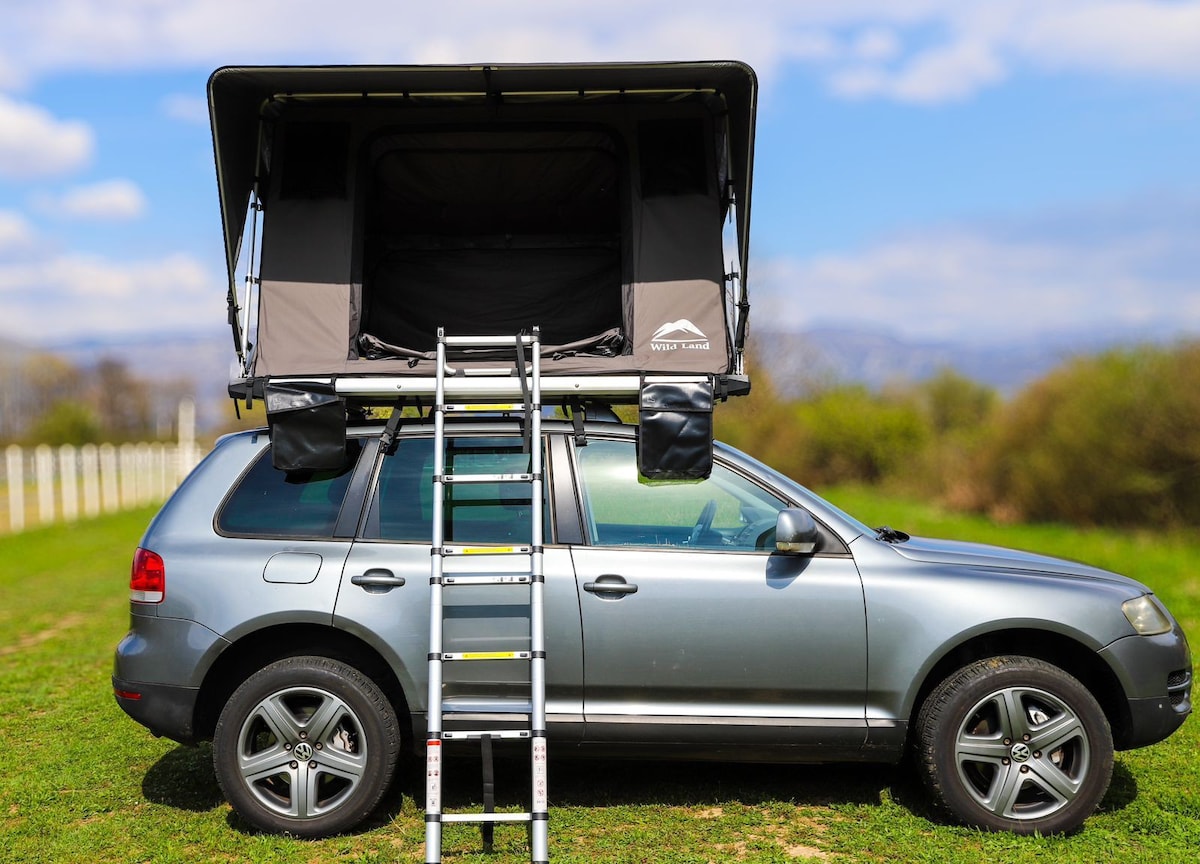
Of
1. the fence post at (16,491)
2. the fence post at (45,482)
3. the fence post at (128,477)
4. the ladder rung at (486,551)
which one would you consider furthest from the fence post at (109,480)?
the ladder rung at (486,551)

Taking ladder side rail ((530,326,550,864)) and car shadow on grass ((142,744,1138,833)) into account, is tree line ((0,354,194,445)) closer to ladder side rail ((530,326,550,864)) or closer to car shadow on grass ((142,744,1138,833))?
car shadow on grass ((142,744,1138,833))

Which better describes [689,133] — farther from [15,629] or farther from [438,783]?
[15,629]

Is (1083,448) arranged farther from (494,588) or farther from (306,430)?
(306,430)

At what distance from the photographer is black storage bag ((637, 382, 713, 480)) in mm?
5117

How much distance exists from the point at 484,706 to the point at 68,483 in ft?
85.3

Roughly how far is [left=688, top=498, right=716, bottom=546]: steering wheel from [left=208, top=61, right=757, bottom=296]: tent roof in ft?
4.59

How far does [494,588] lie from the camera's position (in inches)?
194

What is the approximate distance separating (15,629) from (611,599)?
28.4 ft

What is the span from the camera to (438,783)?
453 cm

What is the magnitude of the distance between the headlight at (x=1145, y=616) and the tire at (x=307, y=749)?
3.36 metres

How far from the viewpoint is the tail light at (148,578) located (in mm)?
5086

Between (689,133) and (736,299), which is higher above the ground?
(689,133)

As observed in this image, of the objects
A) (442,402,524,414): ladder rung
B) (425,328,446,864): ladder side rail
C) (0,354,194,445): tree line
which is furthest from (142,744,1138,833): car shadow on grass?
(0,354,194,445): tree line

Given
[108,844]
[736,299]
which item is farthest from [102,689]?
[736,299]
